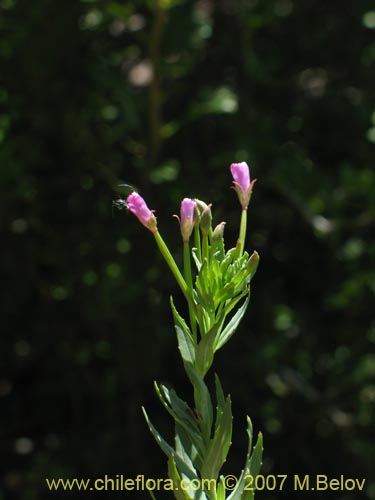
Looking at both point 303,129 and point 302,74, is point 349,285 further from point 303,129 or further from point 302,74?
point 302,74

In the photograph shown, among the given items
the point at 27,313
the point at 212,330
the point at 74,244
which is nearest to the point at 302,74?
the point at 74,244

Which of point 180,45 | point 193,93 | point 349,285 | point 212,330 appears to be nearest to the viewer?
point 212,330

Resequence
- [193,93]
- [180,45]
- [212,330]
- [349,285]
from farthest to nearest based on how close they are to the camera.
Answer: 1. [193,93]
2. [349,285]
3. [180,45]
4. [212,330]

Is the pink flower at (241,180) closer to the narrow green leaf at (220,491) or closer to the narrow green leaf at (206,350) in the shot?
the narrow green leaf at (206,350)

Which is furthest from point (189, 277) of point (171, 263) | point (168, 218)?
point (168, 218)

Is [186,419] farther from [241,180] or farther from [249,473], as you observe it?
[241,180]

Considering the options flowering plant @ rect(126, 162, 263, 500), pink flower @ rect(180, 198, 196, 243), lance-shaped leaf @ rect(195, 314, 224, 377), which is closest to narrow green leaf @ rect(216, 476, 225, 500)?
flowering plant @ rect(126, 162, 263, 500)

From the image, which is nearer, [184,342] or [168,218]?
[184,342]

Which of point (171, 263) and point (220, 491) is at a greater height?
point (171, 263)
